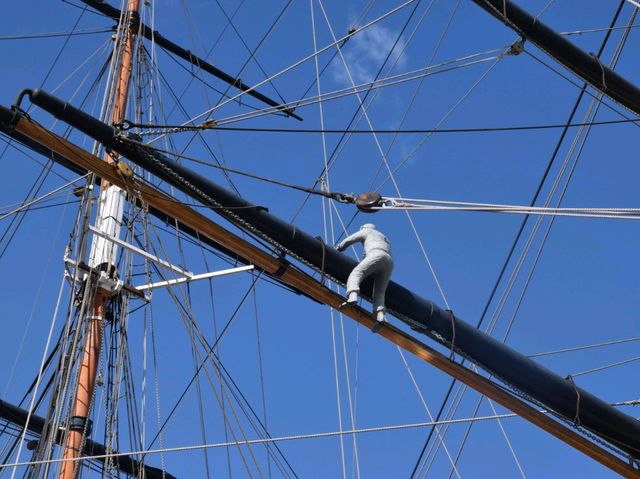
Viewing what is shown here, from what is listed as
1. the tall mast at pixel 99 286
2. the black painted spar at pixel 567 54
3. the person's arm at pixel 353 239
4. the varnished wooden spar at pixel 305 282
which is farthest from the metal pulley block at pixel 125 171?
the black painted spar at pixel 567 54

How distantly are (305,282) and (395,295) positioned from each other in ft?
2.22

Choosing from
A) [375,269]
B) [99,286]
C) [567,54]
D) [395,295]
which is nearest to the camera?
[375,269]

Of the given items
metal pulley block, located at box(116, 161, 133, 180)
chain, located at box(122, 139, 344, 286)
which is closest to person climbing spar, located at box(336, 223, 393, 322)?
chain, located at box(122, 139, 344, 286)

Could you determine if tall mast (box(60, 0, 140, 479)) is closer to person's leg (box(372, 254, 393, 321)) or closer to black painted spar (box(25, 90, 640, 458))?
black painted spar (box(25, 90, 640, 458))

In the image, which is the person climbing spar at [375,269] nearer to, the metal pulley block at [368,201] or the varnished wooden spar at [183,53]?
the metal pulley block at [368,201]

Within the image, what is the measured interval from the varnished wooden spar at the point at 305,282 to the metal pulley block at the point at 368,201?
25.9 inches

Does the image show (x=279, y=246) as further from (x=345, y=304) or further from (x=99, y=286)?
(x=99, y=286)

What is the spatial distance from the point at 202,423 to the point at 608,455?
438 centimetres

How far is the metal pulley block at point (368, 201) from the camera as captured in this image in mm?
8023

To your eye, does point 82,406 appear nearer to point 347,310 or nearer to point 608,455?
point 347,310

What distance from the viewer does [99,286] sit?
12.1 meters

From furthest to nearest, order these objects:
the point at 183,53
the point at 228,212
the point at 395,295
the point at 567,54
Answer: the point at 183,53 → the point at 567,54 → the point at 228,212 → the point at 395,295

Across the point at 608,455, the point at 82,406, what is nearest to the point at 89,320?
the point at 82,406

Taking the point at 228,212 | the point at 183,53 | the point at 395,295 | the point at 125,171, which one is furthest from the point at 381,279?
the point at 183,53
